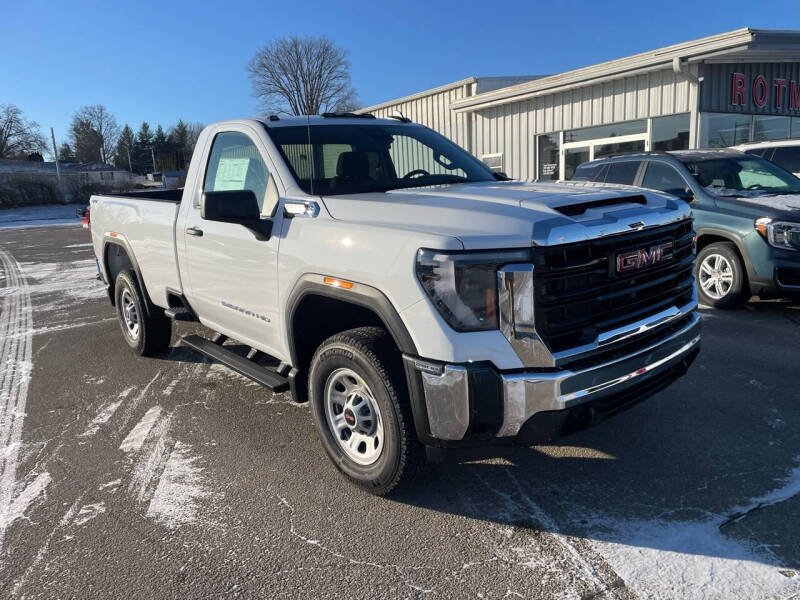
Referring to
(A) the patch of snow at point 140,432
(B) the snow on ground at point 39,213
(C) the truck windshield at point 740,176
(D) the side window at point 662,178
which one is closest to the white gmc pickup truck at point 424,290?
(A) the patch of snow at point 140,432

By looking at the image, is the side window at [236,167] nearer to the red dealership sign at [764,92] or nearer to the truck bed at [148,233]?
the truck bed at [148,233]

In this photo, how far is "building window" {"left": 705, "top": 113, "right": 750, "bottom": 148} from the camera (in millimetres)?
13391

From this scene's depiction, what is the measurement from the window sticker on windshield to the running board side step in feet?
3.75

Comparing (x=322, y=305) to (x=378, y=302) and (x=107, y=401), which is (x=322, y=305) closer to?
(x=378, y=302)

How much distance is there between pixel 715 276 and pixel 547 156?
10261 millimetres

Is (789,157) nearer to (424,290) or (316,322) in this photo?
(316,322)

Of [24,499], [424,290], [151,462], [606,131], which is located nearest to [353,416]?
[424,290]

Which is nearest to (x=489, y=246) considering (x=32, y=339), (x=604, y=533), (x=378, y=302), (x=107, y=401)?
(x=378, y=302)

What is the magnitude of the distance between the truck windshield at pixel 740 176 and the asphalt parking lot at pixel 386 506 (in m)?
3.02

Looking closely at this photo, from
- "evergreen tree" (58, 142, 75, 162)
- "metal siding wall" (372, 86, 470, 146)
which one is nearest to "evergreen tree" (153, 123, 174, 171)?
"evergreen tree" (58, 142, 75, 162)

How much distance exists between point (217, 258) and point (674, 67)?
11.7 meters

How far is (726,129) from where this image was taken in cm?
1384

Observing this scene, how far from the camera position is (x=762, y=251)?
251 inches

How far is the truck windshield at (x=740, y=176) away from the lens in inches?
284
